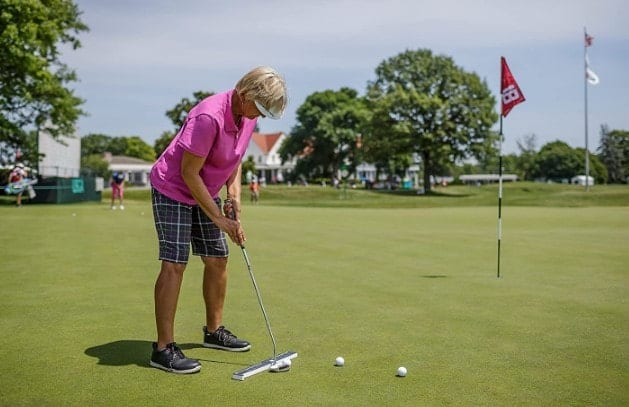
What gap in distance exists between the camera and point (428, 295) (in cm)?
786

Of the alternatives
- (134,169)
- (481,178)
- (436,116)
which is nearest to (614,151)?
(481,178)

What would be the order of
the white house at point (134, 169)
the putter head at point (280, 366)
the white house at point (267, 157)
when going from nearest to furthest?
the putter head at point (280, 366) → the white house at point (134, 169) → the white house at point (267, 157)

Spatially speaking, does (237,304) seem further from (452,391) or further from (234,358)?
(452,391)

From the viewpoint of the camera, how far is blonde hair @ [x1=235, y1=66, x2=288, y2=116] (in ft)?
15.4

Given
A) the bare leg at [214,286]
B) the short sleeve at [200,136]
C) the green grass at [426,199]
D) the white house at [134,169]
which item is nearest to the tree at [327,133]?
the white house at [134,169]

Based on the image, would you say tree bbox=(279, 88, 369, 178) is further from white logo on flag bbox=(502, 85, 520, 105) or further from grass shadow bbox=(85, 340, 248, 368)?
grass shadow bbox=(85, 340, 248, 368)

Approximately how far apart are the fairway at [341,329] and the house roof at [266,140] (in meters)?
133

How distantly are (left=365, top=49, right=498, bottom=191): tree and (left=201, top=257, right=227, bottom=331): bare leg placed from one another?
204ft

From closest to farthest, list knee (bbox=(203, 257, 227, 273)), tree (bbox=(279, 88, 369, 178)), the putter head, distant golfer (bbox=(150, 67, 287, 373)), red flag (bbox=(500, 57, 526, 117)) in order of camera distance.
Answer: the putter head
distant golfer (bbox=(150, 67, 287, 373))
knee (bbox=(203, 257, 227, 273))
red flag (bbox=(500, 57, 526, 117))
tree (bbox=(279, 88, 369, 178))

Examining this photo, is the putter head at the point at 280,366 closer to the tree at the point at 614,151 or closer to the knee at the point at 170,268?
the knee at the point at 170,268

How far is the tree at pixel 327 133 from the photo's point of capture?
9694 centimetres

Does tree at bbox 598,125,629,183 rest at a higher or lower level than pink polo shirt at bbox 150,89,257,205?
higher

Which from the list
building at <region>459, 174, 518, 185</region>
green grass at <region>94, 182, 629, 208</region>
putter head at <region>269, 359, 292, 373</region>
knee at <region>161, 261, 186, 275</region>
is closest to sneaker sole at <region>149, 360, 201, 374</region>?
putter head at <region>269, 359, 292, 373</region>

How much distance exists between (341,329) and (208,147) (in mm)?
2296
